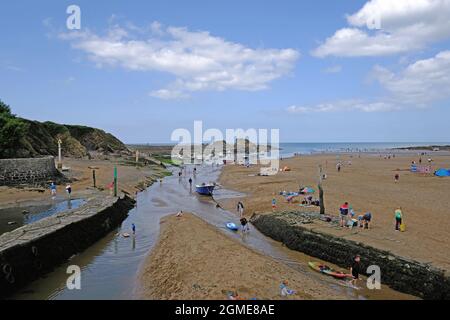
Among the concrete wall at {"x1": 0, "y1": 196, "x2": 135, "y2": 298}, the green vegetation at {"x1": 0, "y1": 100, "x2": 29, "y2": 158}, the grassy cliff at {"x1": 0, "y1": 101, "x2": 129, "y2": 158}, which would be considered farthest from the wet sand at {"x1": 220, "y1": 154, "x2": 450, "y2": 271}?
the grassy cliff at {"x1": 0, "y1": 101, "x2": 129, "y2": 158}

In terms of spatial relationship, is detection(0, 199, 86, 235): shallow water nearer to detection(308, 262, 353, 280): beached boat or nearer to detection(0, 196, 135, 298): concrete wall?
detection(0, 196, 135, 298): concrete wall

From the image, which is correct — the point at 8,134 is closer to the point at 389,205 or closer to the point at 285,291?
the point at 285,291

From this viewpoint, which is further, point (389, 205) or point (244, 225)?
point (389, 205)

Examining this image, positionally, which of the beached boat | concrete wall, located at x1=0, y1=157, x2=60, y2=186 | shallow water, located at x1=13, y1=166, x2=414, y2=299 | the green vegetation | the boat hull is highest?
the green vegetation

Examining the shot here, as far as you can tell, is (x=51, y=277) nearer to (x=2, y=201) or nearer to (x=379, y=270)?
(x=379, y=270)

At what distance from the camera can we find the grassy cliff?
33.2 metres

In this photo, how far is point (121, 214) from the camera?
24.4 metres

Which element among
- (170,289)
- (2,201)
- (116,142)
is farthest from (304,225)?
(116,142)

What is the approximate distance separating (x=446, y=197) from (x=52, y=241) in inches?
1108

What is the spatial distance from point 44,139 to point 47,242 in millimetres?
46449

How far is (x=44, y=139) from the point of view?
180 feet

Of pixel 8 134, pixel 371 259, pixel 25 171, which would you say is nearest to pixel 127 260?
pixel 371 259

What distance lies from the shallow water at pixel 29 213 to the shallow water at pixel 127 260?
4.44 metres

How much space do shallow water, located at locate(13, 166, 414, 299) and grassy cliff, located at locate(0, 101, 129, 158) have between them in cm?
1617
